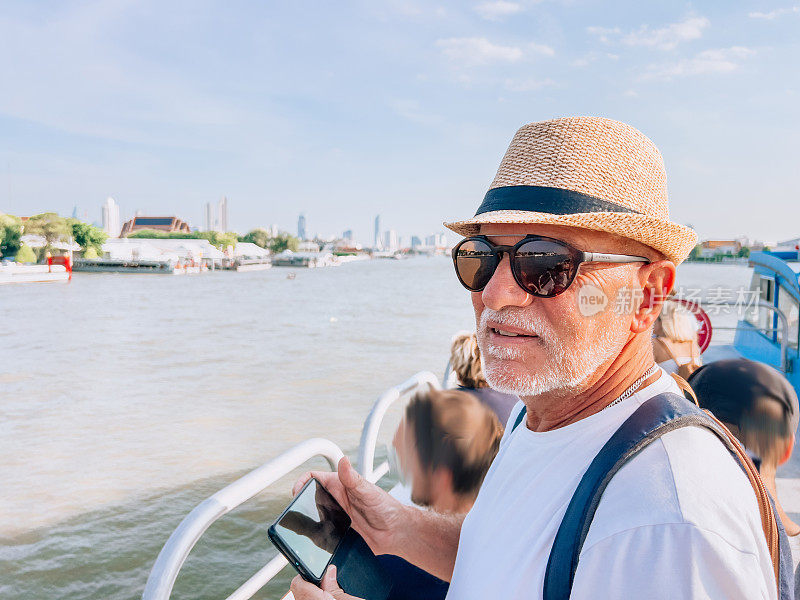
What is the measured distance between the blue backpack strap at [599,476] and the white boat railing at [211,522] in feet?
3.40

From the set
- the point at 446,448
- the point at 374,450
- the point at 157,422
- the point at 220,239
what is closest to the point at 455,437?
the point at 446,448

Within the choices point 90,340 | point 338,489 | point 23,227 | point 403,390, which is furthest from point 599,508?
point 23,227

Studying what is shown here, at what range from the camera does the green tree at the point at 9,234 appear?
7500 cm

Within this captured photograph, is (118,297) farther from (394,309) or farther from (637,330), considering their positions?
(637,330)

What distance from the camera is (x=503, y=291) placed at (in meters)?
1.42

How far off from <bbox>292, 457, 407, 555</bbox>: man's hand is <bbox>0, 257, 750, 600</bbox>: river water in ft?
17.0

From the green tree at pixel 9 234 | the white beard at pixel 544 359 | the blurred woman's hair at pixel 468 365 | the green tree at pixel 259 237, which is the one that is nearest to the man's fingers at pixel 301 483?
the white beard at pixel 544 359

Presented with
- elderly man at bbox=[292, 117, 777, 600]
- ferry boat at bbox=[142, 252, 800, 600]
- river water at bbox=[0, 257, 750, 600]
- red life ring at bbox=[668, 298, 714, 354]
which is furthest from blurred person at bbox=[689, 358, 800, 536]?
river water at bbox=[0, 257, 750, 600]

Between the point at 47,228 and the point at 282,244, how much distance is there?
227ft

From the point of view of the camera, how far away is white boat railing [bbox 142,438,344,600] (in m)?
1.64

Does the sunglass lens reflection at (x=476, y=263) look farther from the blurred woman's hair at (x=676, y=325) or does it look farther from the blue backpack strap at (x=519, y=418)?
the blurred woman's hair at (x=676, y=325)

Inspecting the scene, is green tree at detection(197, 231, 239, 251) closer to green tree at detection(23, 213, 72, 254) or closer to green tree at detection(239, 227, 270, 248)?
green tree at detection(239, 227, 270, 248)

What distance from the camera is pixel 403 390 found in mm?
3391

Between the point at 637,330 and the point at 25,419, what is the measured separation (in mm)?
16096
